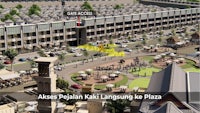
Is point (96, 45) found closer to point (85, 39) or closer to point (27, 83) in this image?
point (85, 39)

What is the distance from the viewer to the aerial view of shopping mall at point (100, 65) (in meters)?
47.9

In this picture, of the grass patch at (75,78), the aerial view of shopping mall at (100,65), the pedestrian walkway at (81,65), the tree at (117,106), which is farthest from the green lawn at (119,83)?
the tree at (117,106)

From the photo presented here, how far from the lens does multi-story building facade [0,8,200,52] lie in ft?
388

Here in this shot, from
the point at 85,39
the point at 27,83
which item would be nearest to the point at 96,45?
the point at 85,39

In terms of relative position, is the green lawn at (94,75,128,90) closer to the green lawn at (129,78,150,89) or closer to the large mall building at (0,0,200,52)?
→ the green lawn at (129,78,150,89)

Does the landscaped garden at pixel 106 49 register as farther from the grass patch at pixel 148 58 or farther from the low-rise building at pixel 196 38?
the low-rise building at pixel 196 38

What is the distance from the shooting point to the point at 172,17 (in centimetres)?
17075

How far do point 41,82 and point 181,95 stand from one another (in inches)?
948

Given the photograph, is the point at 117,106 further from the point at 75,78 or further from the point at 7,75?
the point at 7,75

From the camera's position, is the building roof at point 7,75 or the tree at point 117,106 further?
the building roof at point 7,75

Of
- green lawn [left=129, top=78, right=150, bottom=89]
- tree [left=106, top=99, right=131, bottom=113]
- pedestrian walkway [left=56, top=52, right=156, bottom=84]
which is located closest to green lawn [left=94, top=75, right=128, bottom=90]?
green lawn [left=129, top=78, right=150, bottom=89]

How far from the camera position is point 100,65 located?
10194 centimetres

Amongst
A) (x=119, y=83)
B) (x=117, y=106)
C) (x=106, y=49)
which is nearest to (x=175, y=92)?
(x=117, y=106)

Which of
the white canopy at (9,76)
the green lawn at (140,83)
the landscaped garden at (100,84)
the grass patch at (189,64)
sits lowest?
the landscaped garden at (100,84)
